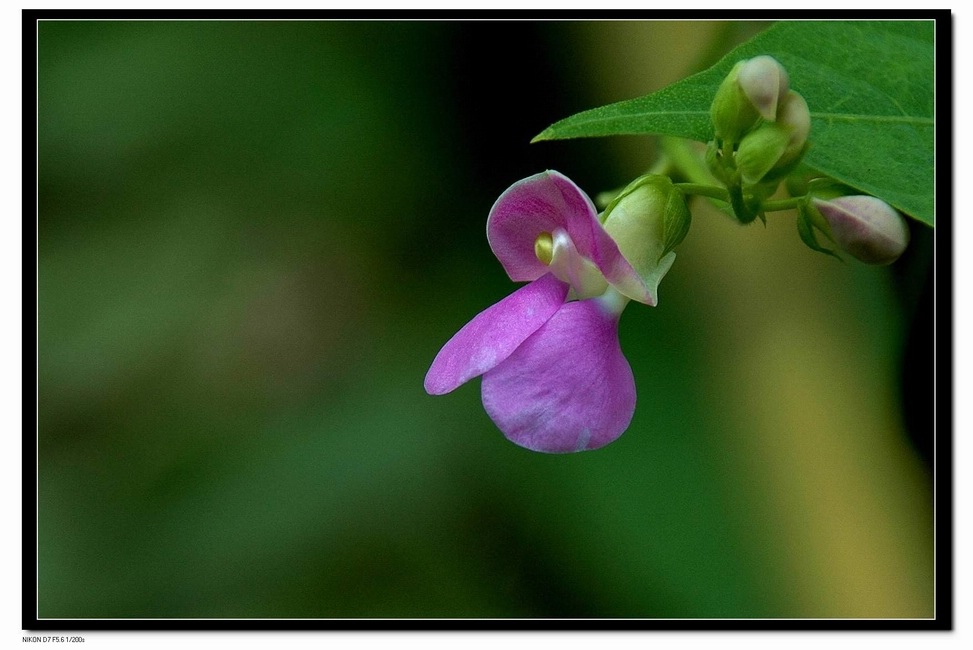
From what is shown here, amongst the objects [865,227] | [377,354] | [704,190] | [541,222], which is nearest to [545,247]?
[541,222]

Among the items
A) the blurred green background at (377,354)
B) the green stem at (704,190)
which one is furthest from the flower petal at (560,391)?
the blurred green background at (377,354)

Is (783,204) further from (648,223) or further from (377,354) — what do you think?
(377,354)

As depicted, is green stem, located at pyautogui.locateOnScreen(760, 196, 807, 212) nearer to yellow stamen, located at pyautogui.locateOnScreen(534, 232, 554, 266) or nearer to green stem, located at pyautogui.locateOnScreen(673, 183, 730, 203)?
green stem, located at pyautogui.locateOnScreen(673, 183, 730, 203)

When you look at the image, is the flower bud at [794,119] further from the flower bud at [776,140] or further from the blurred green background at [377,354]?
the blurred green background at [377,354]

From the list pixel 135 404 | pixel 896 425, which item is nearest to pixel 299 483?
pixel 135 404

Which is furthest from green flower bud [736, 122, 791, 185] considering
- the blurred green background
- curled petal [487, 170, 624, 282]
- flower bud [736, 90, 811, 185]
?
the blurred green background
